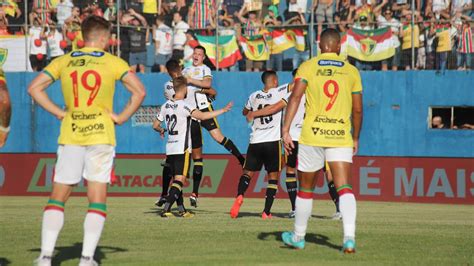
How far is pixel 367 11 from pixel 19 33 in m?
9.35

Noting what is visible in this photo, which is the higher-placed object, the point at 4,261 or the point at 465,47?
the point at 465,47

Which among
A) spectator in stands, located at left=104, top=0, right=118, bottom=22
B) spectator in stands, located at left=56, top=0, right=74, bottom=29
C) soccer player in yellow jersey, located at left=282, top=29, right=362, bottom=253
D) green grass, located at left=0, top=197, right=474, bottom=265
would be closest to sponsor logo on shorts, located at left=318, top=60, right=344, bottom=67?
soccer player in yellow jersey, located at left=282, top=29, right=362, bottom=253

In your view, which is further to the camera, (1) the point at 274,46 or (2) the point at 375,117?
(2) the point at 375,117

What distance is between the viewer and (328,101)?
11148 millimetres

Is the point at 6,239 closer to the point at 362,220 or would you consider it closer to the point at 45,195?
the point at 362,220

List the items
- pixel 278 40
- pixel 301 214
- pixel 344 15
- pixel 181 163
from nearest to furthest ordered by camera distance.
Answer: pixel 301 214 < pixel 181 163 < pixel 344 15 < pixel 278 40

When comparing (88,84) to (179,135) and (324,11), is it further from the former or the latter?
(324,11)

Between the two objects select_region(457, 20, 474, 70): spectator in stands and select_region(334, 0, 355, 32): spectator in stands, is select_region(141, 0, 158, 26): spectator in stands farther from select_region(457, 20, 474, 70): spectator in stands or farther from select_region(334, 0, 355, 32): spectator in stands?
select_region(457, 20, 474, 70): spectator in stands

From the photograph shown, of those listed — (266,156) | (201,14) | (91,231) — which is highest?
(201,14)

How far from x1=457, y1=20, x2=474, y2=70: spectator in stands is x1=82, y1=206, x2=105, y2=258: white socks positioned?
17.4 meters

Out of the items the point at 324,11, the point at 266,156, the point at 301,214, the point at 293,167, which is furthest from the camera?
the point at 324,11

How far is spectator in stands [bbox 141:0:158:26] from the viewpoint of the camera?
2697cm

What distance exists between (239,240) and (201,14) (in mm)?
15267

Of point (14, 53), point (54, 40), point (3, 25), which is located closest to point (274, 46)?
point (54, 40)
